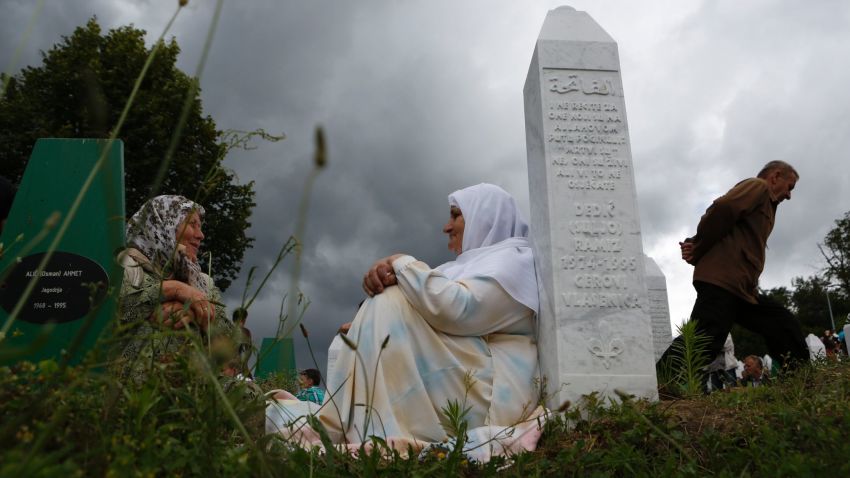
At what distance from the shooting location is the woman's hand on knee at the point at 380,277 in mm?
3959

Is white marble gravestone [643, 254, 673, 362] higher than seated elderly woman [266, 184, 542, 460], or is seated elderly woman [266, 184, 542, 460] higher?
white marble gravestone [643, 254, 673, 362]

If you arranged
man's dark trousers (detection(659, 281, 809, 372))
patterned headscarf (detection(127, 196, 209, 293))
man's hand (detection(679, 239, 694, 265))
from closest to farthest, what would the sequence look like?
patterned headscarf (detection(127, 196, 209, 293)), man's dark trousers (detection(659, 281, 809, 372)), man's hand (detection(679, 239, 694, 265))

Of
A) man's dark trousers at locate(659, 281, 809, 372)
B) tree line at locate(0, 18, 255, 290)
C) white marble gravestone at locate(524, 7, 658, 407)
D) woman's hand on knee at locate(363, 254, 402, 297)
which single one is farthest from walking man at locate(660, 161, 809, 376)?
tree line at locate(0, 18, 255, 290)

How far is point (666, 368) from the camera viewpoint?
181 inches

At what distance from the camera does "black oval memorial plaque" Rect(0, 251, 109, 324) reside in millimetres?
4117

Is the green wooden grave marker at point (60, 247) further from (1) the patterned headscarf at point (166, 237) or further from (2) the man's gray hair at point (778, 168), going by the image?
(2) the man's gray hair at point (778, 168)

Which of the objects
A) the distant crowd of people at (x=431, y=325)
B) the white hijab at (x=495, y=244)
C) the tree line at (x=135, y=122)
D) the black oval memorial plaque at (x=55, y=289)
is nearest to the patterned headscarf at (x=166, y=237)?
the distant crowd of people at (x=431, y=325)

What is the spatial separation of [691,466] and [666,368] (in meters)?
2.38

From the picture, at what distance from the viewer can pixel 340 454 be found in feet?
8.18

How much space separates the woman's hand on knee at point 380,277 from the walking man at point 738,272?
268cm

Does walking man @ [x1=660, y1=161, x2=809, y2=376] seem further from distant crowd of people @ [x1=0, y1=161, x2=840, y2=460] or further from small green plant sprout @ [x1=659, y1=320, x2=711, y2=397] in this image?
small green plant sprout @ [x1=659, y1=320, x2=711, y2=397]

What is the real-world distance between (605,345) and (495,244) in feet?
3.19

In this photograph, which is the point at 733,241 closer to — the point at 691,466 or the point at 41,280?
the point at 691,466

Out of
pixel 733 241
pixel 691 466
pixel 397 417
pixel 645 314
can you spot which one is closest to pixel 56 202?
pixel 397 417
